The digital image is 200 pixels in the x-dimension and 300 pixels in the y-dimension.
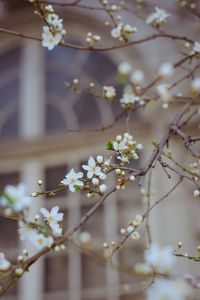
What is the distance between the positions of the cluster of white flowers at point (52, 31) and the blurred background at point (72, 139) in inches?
47.6

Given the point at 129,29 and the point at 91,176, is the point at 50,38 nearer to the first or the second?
the point at 129,29

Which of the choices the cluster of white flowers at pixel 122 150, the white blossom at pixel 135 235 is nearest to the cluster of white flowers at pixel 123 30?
the cluster of white flowers at pixel 122 150

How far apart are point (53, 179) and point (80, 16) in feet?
4.12

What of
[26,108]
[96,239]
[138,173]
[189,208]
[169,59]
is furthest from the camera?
[26,108]

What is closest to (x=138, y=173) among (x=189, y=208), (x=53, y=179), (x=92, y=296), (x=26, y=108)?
(x=189, y=208)

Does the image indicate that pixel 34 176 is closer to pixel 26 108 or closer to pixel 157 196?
pixel 26 108

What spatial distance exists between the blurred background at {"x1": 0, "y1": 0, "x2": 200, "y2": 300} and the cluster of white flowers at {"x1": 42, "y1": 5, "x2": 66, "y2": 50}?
3.97ft

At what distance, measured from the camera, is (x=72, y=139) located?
108 inches

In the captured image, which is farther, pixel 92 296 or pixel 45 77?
pixel 45 77

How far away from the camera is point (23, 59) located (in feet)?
10.9

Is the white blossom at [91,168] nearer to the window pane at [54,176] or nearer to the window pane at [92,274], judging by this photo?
the window pane at [92,274]

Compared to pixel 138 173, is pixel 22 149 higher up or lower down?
higher up

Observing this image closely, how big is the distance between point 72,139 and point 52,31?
5.15 ft

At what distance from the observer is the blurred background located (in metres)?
2.42
